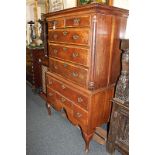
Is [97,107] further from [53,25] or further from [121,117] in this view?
[53,25]

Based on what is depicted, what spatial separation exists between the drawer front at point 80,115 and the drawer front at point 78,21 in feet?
3.19

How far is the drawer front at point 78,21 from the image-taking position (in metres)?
1.58

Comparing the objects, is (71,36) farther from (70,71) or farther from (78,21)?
(70,71)

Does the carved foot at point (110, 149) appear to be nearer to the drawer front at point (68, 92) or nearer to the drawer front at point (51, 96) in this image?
the drawer front at point (68, 92)

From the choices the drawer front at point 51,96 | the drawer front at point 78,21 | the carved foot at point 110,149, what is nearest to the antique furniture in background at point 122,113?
the carved foot at point 110,149

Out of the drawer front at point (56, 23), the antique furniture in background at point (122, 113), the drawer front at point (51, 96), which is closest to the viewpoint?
the antique furniture in background at point (122, 113)

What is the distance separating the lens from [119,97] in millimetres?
1664

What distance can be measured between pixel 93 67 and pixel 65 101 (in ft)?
2.43

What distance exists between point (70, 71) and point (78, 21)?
620 millimetres

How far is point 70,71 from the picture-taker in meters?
1.99

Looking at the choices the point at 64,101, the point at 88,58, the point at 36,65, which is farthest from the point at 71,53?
the point at 36,65

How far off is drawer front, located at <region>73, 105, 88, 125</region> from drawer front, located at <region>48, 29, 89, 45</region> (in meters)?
0.79
